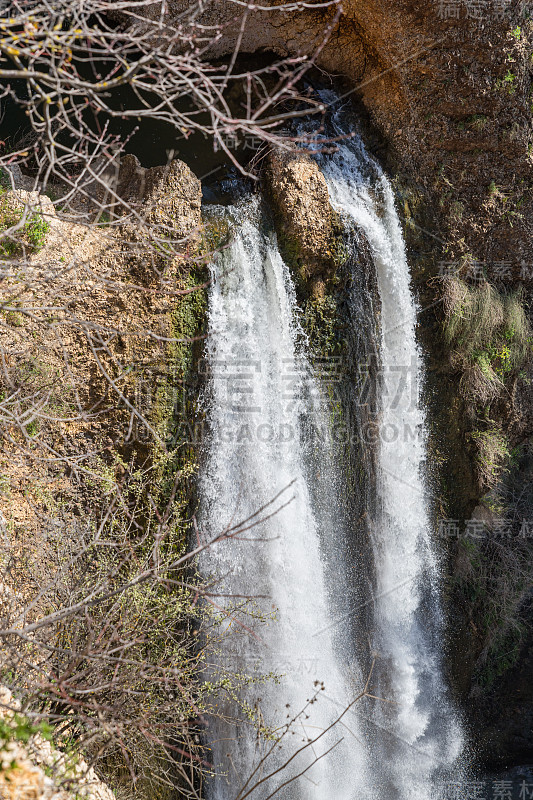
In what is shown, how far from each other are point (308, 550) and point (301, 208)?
334cm

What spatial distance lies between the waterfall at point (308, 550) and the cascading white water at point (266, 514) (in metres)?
0.01

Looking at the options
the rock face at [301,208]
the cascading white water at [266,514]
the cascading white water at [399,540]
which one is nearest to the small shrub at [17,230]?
the cascading white water at [266,514]

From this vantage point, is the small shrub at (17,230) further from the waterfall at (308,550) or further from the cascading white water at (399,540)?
the cascading white water at (399,540)

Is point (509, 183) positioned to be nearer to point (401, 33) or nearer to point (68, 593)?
point (401, 33)

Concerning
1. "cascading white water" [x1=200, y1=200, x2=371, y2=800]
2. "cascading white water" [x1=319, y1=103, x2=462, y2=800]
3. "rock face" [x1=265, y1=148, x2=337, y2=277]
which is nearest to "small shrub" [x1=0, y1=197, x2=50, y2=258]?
"cascading white water" [x1=200, y1=200, x2=371, y2=800]

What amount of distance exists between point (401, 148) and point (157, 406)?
394 cm

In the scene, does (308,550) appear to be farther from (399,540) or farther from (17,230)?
(17,230)

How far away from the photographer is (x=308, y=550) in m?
5.97

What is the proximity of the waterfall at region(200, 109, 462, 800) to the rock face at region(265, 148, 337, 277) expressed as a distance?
217 mm

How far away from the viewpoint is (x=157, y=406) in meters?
5.60

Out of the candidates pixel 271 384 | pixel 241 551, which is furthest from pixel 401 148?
pixel 241 551

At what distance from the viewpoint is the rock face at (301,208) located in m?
5.82

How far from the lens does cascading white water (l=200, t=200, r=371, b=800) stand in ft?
18.6

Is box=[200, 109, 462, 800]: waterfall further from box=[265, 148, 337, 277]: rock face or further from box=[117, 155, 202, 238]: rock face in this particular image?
box=[117, 155, 202, 238]: rock face
